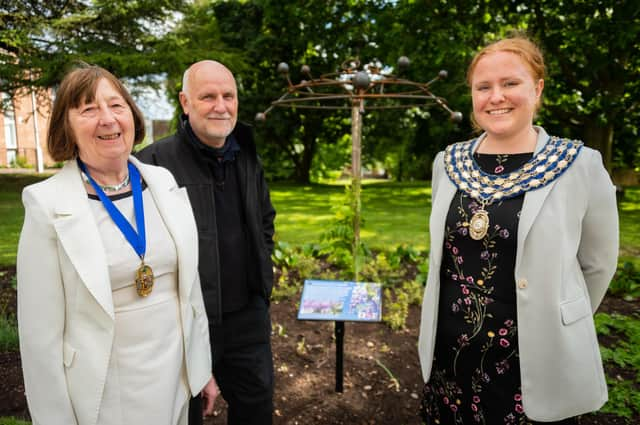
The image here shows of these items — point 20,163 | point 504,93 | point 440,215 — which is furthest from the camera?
point 20,163

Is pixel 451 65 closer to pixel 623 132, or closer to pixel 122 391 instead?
pixel 623 132

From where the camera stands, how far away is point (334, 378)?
140 inches

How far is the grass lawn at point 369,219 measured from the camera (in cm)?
771

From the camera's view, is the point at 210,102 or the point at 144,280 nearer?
the point at 144,280

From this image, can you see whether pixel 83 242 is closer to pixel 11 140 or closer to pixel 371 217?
pixel 371 217

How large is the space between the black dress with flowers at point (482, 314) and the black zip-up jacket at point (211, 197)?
1.03 m

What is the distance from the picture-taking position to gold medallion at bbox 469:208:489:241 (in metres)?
1.86

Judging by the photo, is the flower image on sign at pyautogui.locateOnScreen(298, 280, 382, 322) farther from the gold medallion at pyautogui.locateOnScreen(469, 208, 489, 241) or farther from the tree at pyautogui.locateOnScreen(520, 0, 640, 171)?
the tree at pyautogui.locateOnScreen(520, 0, 640, 171)

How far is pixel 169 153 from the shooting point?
2375mm

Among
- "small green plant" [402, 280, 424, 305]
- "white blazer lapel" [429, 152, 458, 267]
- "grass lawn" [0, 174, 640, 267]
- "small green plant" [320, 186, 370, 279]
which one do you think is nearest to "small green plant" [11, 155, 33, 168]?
"grass lawn" [0, 174, 640, 267]

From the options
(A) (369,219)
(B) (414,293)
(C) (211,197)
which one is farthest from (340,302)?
(A) (369,219)

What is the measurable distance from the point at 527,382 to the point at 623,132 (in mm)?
17702

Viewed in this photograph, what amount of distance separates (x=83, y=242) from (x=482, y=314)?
1628 mm

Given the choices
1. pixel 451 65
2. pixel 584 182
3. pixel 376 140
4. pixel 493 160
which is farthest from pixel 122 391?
pixel 376 140
